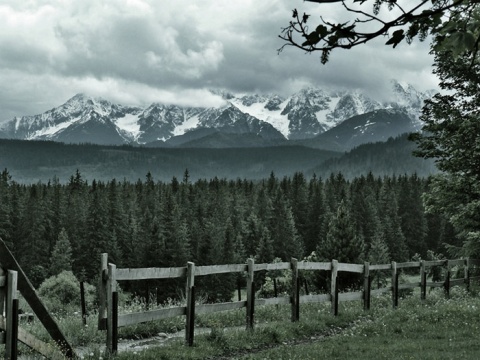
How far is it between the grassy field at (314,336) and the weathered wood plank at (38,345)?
0.73 m

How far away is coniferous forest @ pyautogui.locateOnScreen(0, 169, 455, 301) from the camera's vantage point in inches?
3489

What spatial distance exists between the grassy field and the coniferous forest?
1646 inches

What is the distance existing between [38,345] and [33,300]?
0.63 metres

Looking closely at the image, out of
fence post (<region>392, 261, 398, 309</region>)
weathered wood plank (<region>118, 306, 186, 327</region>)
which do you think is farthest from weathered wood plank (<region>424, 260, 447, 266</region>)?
weathered wood plank (<region>118, 306, 186, 327</region>)

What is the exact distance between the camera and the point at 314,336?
45.5 ft

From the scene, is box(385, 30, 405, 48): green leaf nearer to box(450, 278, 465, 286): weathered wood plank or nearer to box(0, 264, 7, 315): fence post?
box(0, 264, 7, 315): fence post

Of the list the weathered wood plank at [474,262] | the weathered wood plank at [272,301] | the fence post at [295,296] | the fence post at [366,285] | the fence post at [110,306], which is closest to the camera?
the fence post at [110,306]

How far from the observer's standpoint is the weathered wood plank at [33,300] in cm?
762

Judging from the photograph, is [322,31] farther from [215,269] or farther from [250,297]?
[250,297]

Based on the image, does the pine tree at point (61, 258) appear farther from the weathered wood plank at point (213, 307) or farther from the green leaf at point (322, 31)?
the green leaf at point (322, 31)

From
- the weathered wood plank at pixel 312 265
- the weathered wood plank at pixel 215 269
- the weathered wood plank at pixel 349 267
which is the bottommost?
the weathered wood plank at pixel 349 267

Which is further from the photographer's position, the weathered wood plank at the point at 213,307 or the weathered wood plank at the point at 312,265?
the weathered wood plank at the point at 312,265

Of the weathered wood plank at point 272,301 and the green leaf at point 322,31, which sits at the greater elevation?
the green leaf at point 322,31

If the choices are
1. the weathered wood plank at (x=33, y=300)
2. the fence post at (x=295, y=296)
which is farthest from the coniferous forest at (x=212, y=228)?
the weathered wood plank at (x=33, y=300)
